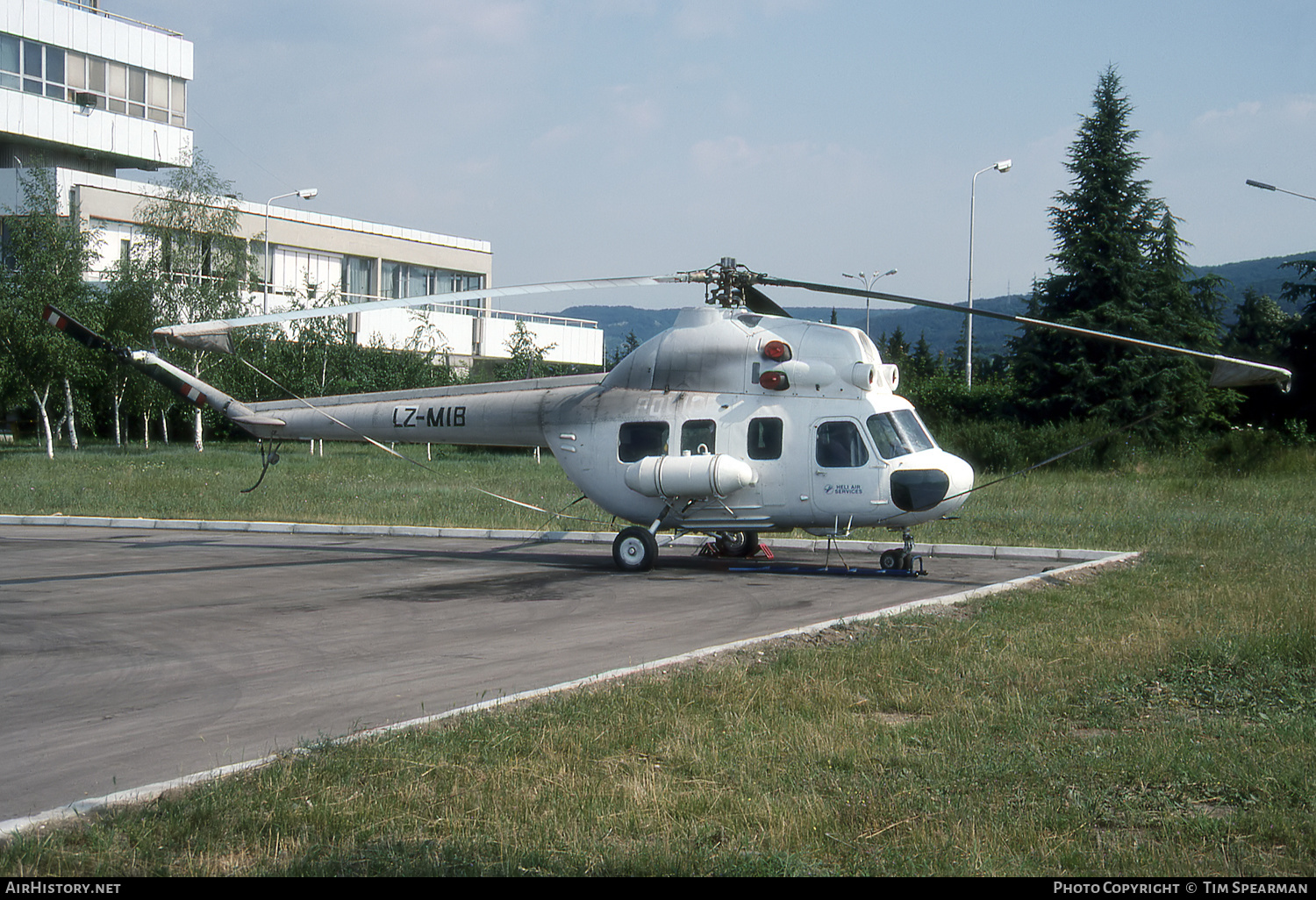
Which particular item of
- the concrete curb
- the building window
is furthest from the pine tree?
the building window

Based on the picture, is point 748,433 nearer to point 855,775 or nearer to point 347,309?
point 347,309

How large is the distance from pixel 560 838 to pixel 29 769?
3.19 m

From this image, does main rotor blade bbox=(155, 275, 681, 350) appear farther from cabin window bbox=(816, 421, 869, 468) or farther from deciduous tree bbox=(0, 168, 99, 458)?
deciduous tree bbox=(0, 168, 99, 458)

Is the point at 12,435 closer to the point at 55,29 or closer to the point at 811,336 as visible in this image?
the point at 55,29

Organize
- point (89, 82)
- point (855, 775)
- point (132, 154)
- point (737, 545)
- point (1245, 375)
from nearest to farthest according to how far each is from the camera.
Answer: point (855, 775)
point (1245, 375)
point (737, 545)
point (89, 82)
point (132, 154)

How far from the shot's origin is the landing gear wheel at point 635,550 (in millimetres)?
14680

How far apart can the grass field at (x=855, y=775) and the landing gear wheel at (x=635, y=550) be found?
5217 millimetres

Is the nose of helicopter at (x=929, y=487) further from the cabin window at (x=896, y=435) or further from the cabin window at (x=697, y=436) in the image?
the cabin window at (x=697, y=436)

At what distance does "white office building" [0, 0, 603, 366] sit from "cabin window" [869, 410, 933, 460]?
1278 inches

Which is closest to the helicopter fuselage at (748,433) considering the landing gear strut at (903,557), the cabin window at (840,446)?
the cabin window at (840,446)

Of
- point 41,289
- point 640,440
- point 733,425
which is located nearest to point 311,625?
point 640,440

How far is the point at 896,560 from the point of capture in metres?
14.4

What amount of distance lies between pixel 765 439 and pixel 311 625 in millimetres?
6490

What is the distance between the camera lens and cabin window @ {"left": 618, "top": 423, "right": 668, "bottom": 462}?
14992mm
